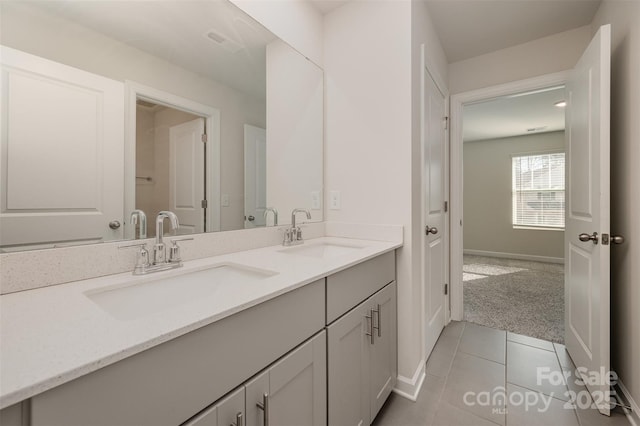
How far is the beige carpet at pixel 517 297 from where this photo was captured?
2.36 m

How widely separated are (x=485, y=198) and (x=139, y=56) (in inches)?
238

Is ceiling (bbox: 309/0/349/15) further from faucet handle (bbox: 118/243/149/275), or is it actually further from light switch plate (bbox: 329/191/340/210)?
faucet handle (bbox: 118/243/149/275)

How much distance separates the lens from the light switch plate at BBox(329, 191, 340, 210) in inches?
73.0

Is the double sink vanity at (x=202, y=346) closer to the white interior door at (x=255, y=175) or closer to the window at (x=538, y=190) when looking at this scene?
the white interior door at (x=255, y=175)

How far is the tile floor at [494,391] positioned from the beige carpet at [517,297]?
30 centimetres

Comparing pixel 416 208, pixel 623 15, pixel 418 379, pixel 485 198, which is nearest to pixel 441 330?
pixel 418 379

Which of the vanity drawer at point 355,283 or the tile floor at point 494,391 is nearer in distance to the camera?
the vanity drawer at point 355,283

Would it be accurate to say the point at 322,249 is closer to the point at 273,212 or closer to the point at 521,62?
the point at 273,212

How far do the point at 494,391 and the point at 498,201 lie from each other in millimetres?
4762

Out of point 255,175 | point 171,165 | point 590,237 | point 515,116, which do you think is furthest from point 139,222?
point 515,116

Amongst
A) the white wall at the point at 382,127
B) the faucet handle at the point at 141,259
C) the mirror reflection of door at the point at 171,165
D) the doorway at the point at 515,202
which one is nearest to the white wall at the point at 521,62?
the white wall at the point at 382,127

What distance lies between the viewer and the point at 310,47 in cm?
184

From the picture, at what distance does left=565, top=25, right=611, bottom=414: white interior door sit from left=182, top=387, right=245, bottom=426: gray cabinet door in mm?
1796

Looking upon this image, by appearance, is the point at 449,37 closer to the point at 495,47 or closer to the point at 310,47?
the point at 495,47
